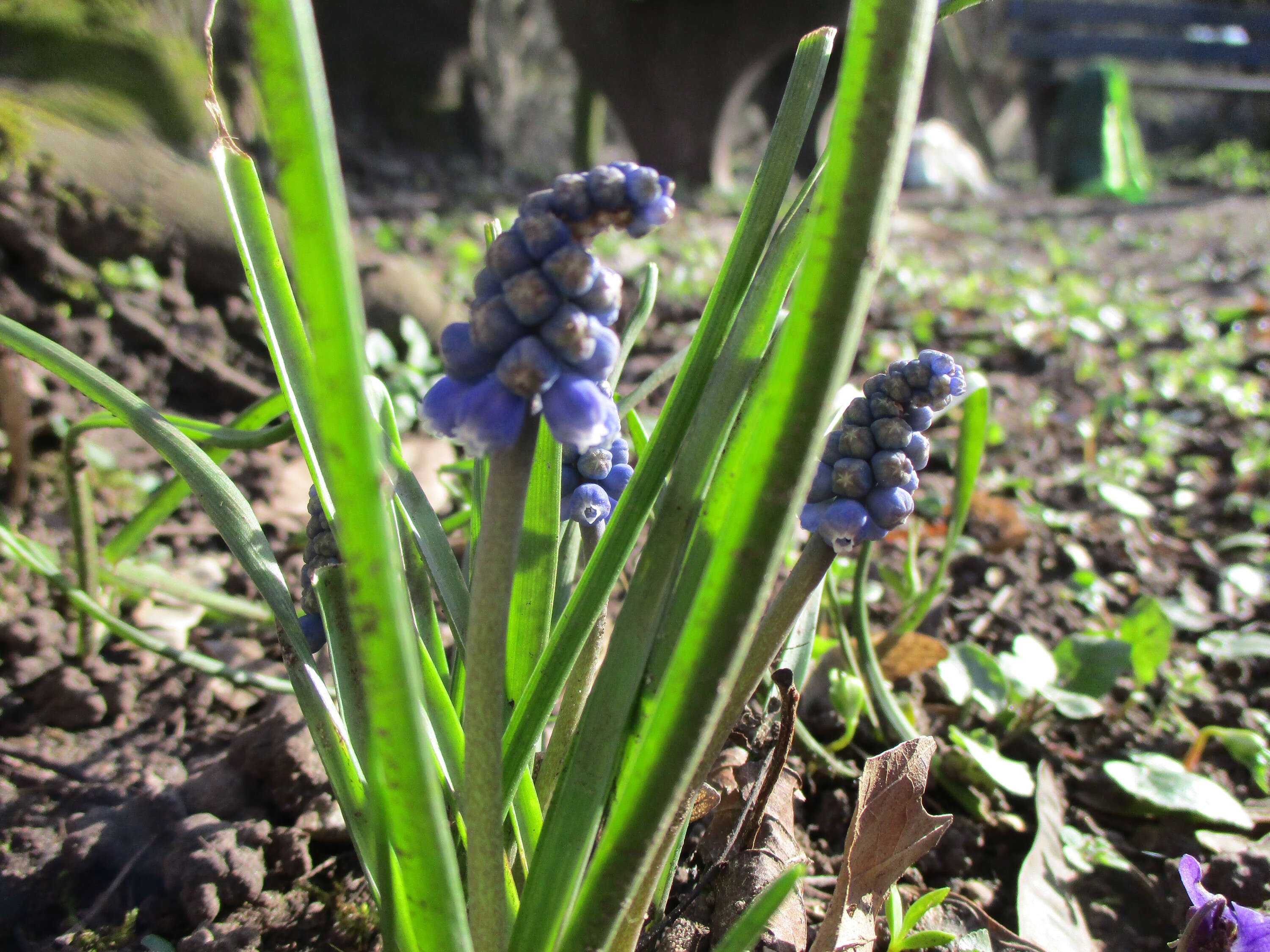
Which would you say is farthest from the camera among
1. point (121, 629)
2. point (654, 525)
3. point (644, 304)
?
point (121, 629)

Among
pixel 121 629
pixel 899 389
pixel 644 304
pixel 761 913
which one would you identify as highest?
pixel 644 304

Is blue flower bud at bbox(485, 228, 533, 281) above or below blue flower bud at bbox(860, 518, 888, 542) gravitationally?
above

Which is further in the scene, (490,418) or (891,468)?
(891,468)

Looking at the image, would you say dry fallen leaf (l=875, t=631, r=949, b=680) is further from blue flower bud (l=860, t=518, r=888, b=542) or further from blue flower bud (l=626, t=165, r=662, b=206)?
blue flower bud (l=626, t=165, r=662, b=206)

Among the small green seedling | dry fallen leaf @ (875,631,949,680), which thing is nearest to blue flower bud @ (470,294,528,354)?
the small green seedling

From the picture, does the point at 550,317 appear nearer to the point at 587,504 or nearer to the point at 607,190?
the point at 607,190

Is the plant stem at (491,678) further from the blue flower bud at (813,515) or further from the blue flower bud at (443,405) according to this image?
the blue flower bud at (813,515)

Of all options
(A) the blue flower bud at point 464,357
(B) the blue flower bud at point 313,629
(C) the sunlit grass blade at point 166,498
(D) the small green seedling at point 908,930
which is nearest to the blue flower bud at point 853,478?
(A) the blue flower bud at point 464,357

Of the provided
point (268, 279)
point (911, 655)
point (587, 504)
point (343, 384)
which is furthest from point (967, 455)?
point (343, 384)

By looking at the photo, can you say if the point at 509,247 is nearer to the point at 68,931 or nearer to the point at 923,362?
the point at 923,362
